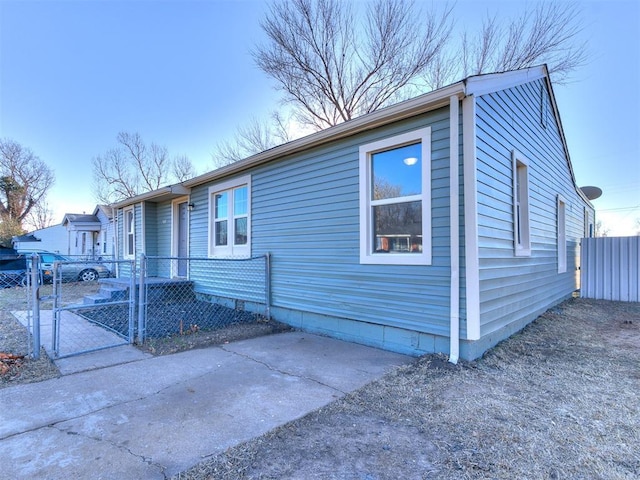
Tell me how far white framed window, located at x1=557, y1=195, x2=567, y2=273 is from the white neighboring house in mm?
14629

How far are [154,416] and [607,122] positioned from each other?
19.9m

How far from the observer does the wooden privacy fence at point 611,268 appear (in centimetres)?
845

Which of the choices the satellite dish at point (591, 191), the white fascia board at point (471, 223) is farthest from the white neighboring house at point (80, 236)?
the satellite dish at point (591, 191)

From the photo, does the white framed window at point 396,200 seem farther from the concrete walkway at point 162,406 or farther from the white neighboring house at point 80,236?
the white neighboring house at point 80,236

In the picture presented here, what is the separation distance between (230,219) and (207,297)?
6.52ft

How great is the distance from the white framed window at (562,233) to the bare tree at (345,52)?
26.3ft

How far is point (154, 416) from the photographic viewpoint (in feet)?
8.37

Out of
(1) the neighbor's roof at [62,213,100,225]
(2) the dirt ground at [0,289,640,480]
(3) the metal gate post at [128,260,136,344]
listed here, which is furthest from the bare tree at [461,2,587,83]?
(1) the neighbor's roof at [62,213,100,225]

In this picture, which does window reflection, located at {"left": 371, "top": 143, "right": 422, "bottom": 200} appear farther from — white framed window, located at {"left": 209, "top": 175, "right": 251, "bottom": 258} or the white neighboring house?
the white neighboring house

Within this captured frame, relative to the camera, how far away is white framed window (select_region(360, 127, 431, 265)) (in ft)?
13.1

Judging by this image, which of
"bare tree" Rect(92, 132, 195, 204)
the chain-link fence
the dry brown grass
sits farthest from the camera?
"bare tree" Rect(92, 132, 195, 204)

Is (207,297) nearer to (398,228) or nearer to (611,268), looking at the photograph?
(398,228)

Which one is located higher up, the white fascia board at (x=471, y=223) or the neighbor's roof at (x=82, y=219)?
the neighbor's roof at (x=82, y=219)

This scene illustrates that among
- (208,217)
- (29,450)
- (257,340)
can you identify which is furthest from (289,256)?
(29,450)
